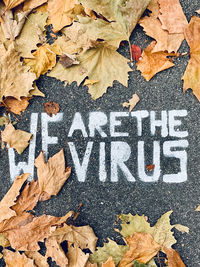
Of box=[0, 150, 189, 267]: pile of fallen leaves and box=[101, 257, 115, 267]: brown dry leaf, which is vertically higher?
box=[0, 150, 189, 267]: pile of fallen leaves

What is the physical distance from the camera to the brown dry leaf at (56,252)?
2289 mm

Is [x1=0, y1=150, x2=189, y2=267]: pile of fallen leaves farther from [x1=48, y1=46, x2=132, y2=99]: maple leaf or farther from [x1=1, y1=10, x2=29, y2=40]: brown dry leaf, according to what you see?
[x1=1, y1=10, x2=29, y2=40]: brown dry leaf

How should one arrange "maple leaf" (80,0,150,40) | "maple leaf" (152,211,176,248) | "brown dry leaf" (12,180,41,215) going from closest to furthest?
"maple leaf" (80,0,150,40), "maple leaf" (152,211,176,248), "brown dry leaf" (12,180,41,215)

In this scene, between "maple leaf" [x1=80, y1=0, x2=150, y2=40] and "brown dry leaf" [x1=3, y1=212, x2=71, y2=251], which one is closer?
"maple leaf" [x1=80, y1=0, x2=150, y2=40]

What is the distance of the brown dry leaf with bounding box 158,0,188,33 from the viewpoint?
87.4 inches

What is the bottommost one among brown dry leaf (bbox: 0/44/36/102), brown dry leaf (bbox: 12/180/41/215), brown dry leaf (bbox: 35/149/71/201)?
brown dry leaf (bbox: 12/180/41/215)

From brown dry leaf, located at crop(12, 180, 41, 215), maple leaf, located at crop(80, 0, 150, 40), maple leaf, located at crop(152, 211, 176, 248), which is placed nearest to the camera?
maple leaf, located at crop(80, 0, 150, 40)

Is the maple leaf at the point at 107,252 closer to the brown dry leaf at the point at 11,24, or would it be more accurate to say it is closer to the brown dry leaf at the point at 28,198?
the brown dry leaf at the point at 28,198

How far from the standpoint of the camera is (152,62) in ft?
7.52

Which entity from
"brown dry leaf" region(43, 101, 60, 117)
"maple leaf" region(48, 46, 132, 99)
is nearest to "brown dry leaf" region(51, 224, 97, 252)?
"brown dry leaf" region(43, 101, 60, 117)

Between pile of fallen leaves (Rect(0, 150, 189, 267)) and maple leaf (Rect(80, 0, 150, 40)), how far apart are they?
36.8 inches

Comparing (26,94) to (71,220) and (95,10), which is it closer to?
(95,10)

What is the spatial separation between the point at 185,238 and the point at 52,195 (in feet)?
3.05

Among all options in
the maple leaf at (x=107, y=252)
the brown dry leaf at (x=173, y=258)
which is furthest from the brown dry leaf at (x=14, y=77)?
the brown dry leaf at (x=173, y=258)
